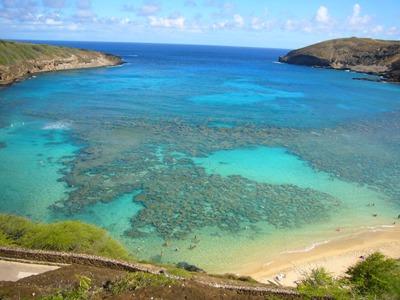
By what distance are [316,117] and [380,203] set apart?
35.1 metres

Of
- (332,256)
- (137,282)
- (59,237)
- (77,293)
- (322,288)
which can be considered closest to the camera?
(77,293)

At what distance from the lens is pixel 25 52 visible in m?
120

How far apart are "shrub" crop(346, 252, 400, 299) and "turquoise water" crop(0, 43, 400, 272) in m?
7.61

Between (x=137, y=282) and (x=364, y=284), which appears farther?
(x=364, y=284)

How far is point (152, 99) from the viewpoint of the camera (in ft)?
265

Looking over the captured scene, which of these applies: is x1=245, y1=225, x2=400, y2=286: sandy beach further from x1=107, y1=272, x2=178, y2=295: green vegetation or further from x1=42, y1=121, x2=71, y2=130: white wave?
x1=42, y1=121, x2=71, y2=130: white wave

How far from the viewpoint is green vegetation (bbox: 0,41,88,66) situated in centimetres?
10719

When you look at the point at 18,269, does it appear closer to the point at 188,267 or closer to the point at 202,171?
the point at 188,267

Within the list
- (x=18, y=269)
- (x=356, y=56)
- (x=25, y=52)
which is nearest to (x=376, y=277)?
(x=18, y=269)

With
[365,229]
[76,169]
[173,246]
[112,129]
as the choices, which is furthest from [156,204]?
[112,129]

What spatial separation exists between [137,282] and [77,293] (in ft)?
8.52

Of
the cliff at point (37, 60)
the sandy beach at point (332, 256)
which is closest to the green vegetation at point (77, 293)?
the sandy beach at point (332, 256)

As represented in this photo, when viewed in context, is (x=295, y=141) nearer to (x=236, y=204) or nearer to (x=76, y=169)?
(x=236, y=204)

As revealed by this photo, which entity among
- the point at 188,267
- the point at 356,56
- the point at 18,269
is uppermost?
the point at 356,56
